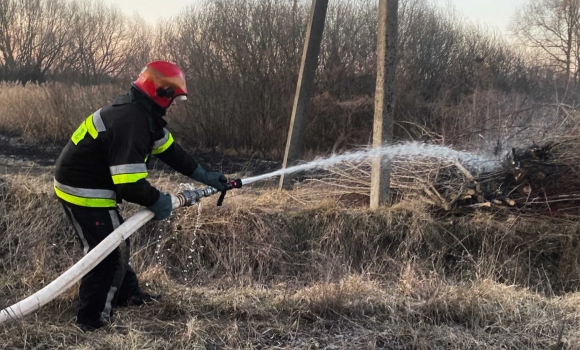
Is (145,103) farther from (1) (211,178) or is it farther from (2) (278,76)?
(2) (278,76)

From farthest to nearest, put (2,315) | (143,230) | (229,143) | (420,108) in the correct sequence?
(420,108), (229,143), (143,230), (2,315)

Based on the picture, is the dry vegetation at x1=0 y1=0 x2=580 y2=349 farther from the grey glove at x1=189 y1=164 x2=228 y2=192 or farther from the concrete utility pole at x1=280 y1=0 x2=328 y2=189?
the grey glove at x1=189 y1=164 x2=228 y2=192

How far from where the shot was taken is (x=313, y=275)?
4934mm

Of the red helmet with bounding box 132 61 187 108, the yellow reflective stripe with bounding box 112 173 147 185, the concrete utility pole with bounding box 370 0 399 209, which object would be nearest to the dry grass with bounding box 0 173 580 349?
the concrete utility pole with bounding box 370 0 399 209

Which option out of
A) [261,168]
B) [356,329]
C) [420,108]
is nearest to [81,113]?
[261,168]

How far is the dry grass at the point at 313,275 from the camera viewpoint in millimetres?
3275

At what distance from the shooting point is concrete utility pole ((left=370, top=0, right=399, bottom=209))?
17.3ft

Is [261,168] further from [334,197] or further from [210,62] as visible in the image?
[210,62]

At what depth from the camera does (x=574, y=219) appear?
546 centimetres

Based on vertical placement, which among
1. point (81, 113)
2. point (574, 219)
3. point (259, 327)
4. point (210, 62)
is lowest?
point (259, 327)

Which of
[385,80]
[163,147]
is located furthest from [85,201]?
[385,80]

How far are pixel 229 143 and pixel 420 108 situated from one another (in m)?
5.11

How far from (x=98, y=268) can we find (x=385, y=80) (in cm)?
366

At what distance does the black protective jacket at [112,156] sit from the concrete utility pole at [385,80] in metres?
2.89
